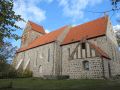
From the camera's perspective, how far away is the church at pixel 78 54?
2166 centimetres

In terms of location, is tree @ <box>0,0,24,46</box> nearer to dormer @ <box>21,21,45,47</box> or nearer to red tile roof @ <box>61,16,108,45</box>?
red tile roof @ <box>61,16,108,45</box>

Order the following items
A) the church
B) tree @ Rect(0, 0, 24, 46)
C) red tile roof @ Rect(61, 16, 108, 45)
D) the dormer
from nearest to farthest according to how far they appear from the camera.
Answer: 1. tree @ Rect(0, 0, 24, 46)
2. the church
3. red tile roof @ Rect(61, 16, 108, 45)
4. the dormer

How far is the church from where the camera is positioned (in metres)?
21.7

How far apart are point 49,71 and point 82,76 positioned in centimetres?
845

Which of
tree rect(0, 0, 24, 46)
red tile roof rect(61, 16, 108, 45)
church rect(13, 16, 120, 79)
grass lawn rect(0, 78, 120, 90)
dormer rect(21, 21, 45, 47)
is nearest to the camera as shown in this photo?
tree rect(0, 0, 24, 46)

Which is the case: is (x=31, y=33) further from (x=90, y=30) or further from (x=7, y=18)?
(x=7, y=18)

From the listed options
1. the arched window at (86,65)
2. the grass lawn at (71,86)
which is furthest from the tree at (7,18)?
the arched window at (86,65)

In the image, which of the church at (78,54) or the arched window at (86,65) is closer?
the church at (78,54)

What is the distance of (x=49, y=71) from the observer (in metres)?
28.7

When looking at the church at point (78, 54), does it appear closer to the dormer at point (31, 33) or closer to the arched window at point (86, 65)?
the arched window at point (86, 65)

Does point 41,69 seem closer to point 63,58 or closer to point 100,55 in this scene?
point 63,58

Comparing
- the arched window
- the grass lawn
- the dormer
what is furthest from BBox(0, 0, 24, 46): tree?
the dormer

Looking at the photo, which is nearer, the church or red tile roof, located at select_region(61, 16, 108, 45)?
the church

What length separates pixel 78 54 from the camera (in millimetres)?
23141
